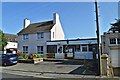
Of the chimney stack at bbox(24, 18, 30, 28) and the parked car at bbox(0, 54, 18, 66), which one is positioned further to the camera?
the chimney stack at bbox(24, 18, 30, 28)

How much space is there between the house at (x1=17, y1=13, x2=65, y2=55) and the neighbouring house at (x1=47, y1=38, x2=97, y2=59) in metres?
2.00

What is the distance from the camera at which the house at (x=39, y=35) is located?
119 ft

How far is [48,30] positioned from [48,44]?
2.86 metres

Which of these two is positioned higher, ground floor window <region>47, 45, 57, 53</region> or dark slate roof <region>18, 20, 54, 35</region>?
dark slate roof <region>18, 20, 54, 35</region>

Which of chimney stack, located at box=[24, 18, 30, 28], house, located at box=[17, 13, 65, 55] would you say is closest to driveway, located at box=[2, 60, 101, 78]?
house, located at box=[17, 13, 65, 55]

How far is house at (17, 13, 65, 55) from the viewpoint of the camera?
1428 inches

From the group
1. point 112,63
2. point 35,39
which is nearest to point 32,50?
point 35,39

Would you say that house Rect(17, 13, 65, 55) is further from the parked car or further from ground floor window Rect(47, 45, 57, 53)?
the parked car

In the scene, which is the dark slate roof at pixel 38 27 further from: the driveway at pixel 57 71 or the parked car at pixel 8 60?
the driveway at pixel 57 71

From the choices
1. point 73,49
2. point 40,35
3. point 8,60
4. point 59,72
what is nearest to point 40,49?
point 40,35

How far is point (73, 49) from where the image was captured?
32.0 m

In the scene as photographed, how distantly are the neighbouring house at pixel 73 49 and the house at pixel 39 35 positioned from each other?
2.00 m

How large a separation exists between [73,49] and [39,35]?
8542 millimetres

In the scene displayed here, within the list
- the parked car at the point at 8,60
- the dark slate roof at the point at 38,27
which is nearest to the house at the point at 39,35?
the dark slate roof at the point at 38,27
